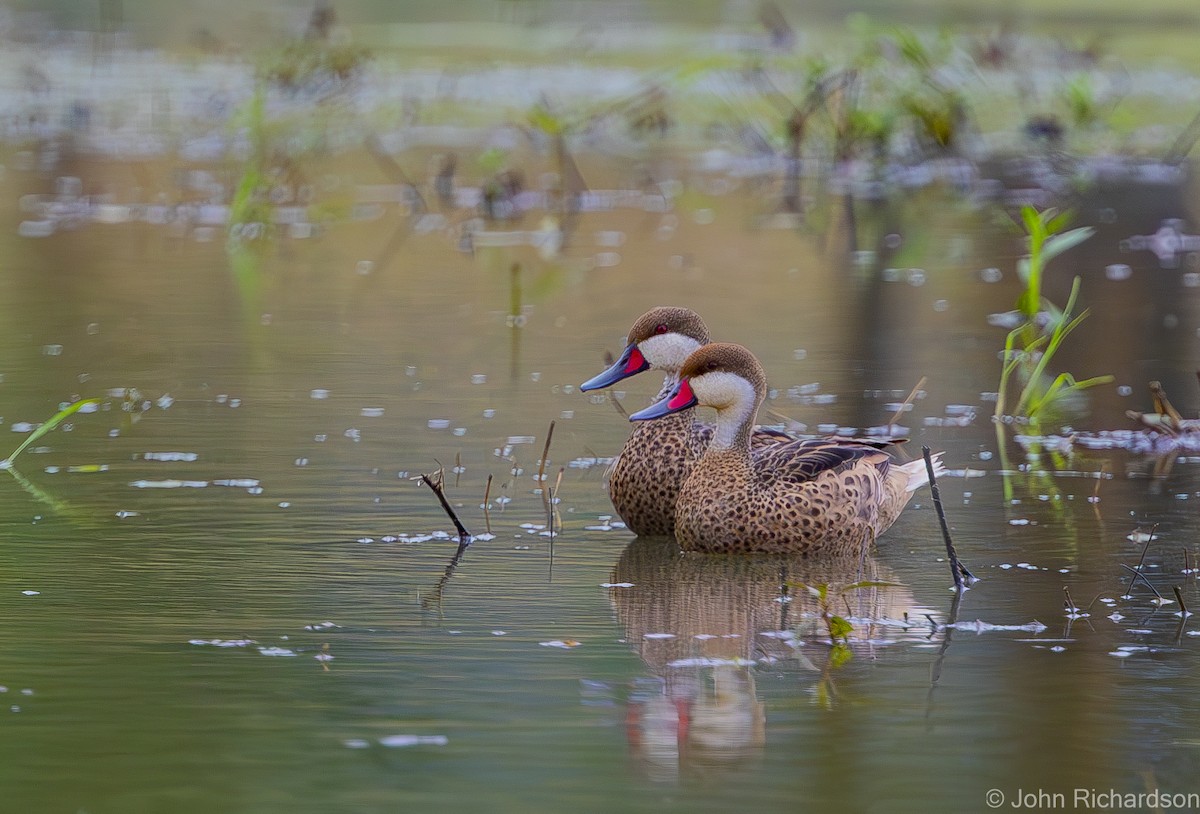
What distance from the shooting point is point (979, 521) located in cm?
694

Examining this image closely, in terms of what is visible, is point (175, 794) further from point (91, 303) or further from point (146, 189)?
point (146, 189)

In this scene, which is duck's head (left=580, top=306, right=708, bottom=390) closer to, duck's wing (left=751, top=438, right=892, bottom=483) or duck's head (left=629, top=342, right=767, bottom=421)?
duck's head (left=629, top=342, right=767, bottom=421)

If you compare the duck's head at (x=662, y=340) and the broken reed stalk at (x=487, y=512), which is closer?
the broken reed stalk at (x=487, y=512)

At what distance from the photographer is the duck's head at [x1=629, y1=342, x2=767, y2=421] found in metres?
6.78

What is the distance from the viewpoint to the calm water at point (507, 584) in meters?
4.42

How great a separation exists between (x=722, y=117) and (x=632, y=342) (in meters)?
14.6

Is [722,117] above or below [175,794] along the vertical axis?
above

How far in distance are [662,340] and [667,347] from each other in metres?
0.03

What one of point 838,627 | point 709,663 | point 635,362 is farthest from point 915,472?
point 709,663

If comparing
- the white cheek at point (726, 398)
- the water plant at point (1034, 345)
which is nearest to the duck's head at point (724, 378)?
the white cheek at point (726, 398)

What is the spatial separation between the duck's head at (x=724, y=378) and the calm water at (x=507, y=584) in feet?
1.75

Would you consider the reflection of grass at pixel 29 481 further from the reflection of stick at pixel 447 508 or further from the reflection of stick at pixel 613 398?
the reflection of stick at pixel 613 398


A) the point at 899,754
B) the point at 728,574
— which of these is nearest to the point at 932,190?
the point at 728,574

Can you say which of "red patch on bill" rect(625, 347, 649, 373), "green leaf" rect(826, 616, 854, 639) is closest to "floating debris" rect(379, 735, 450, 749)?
"green leaf" rect(826, 616, 854, 639)
